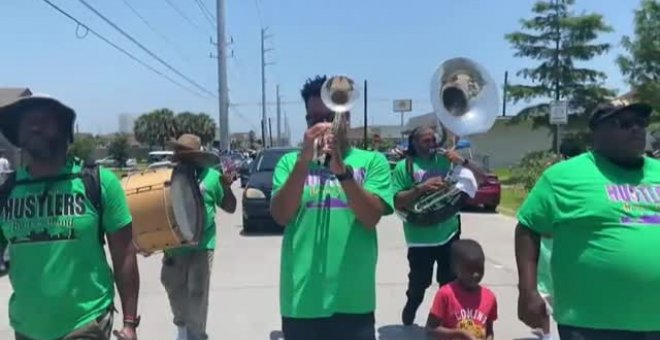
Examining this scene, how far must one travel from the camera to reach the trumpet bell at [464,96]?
572 cm

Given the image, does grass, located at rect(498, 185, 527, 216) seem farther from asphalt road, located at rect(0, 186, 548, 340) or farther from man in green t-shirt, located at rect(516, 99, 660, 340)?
man in green t-shirt, located at rect(516, 99, 660, 340)

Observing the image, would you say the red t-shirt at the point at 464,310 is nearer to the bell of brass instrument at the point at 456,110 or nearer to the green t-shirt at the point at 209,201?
the bell of brass instrument at the point at 456,110

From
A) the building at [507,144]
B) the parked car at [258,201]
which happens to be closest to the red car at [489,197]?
the parked car at [258,201]

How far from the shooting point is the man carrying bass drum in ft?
19.6

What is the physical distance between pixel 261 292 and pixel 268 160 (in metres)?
7.10

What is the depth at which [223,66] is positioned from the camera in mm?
33094

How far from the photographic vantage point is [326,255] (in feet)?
10.5

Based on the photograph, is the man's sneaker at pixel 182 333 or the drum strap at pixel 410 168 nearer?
the man's sneaker at pixel 182 333

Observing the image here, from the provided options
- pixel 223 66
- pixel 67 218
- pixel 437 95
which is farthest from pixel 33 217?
pixel 223 66

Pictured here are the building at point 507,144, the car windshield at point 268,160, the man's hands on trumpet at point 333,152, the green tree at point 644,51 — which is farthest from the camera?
the building at point 507,144

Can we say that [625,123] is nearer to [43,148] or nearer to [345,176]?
[345,176]

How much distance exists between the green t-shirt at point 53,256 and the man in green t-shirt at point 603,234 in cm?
185

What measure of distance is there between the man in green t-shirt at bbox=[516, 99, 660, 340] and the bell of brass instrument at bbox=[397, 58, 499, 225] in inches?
95.1

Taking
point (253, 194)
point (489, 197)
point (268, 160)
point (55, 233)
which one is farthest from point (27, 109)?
point (489, 197)
